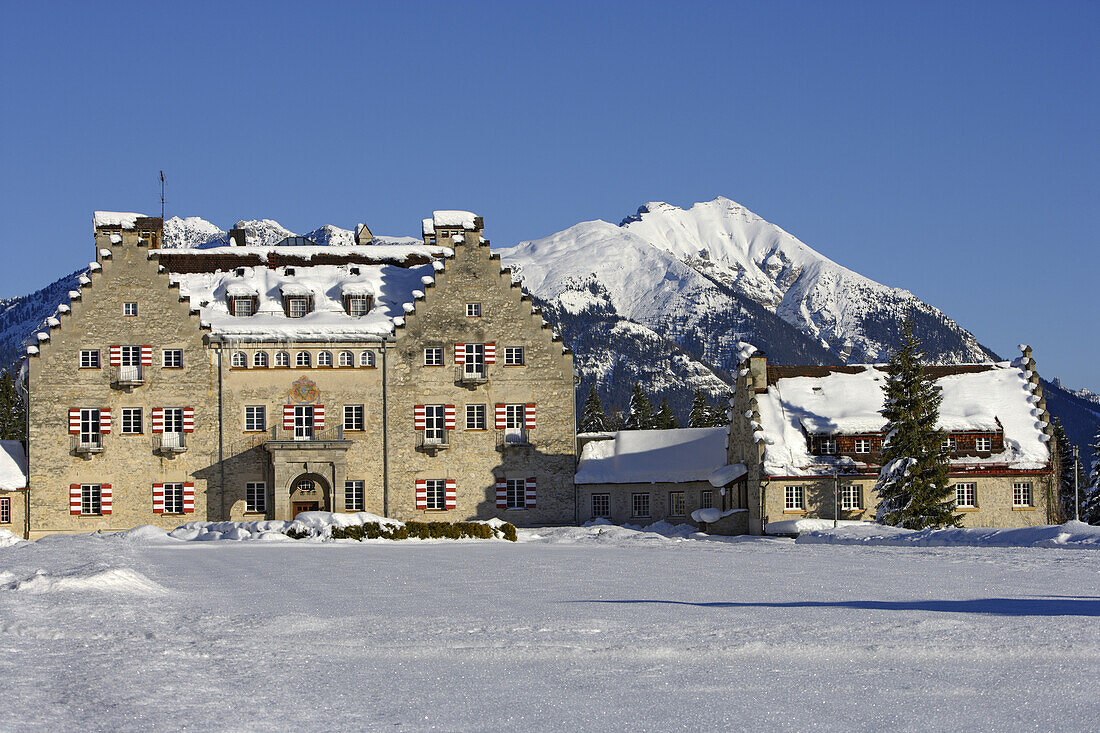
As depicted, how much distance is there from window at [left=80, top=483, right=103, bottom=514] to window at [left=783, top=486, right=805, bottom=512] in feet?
105

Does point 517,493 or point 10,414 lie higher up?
point 10,414

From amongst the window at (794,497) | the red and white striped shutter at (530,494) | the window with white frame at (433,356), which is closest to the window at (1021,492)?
the window at (794,497)

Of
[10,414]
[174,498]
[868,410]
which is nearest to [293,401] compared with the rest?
[174,498]

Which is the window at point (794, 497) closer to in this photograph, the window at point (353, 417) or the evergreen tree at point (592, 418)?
the window at point (353, 417)

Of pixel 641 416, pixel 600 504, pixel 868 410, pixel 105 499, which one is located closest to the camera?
pixel 868 410

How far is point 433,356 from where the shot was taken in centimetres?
6322

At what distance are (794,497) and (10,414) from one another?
69.1m

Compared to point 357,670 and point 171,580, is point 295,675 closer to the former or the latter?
point 357,670

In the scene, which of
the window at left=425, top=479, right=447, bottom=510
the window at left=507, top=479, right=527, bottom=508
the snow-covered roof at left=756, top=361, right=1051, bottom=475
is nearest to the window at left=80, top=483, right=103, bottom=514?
the window at left=425, top=479, right=447, bottom=510

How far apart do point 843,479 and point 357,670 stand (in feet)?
145

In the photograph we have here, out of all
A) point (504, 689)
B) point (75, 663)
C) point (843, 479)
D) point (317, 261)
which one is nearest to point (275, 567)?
point (75, 663)

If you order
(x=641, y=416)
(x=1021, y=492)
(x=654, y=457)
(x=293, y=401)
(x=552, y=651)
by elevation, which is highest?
(x=641, y=416)

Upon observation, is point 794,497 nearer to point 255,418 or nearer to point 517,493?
point 517,493

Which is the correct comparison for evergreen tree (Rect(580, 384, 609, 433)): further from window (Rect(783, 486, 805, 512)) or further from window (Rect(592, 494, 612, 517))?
window (Rect(783, 486, 805, 512))
